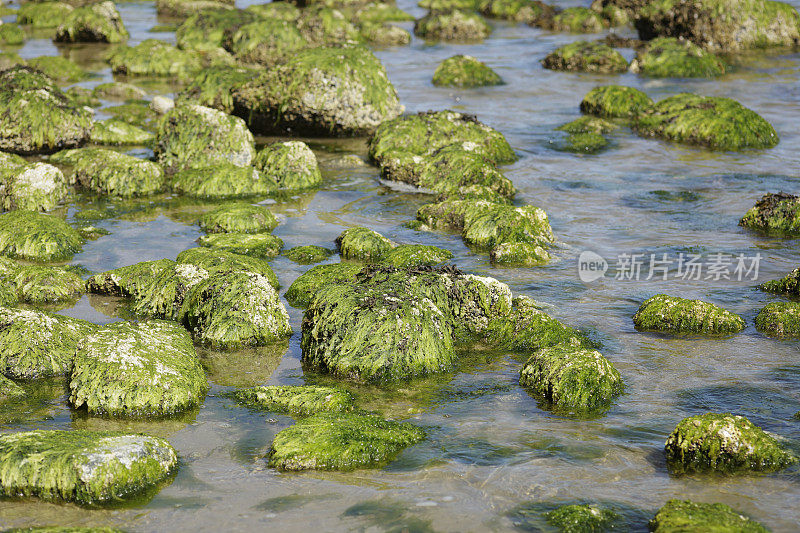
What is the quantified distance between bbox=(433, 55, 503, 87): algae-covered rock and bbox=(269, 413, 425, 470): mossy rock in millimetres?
14186

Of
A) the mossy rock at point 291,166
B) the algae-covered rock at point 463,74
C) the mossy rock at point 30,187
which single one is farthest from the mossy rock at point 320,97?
the mossy rock at point 30,187

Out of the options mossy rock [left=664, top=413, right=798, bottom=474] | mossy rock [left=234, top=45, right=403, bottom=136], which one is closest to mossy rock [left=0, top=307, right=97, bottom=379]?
mossy rock [left=664, top=413, right=798, bottom=474]

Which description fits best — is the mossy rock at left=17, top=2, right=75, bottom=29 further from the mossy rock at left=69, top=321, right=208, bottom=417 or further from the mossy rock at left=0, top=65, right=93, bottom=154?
the mossy rock at left=69, top=321, right=208, bottom=417

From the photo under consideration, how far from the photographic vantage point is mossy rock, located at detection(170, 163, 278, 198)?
1301 centimetres

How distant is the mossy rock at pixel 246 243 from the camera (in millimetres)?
10680

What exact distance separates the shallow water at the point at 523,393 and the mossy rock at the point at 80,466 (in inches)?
5.1

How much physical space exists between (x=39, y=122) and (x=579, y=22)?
17675mm

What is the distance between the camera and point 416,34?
2697cm

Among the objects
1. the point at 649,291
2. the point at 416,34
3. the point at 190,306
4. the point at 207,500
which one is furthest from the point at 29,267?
the point at 416,34

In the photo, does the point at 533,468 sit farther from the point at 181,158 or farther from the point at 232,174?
the point at 181,158

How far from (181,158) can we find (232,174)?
48.1 inches

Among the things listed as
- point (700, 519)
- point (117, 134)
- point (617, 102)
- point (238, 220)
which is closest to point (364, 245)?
point (238, 220)

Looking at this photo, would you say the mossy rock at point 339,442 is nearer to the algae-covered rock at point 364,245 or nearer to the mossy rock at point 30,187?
the algae-covered rock at point 364,245

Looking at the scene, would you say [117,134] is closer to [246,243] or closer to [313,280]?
[246,243]
